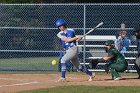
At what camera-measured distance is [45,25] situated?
22.0 metres

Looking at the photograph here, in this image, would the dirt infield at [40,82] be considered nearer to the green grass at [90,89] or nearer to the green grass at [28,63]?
the green grass at [90,89]

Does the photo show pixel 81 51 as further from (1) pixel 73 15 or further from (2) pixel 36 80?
(2) pixel 36 80

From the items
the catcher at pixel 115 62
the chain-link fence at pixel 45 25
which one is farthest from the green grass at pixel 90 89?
the chain-link fence at pixel 45 25

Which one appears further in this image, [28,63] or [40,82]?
[28,63]

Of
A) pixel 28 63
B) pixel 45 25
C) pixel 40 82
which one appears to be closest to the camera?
pixel 40 82

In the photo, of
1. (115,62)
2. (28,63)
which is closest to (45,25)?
(28,63)

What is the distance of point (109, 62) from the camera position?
1659cm

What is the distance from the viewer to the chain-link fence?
21234mm

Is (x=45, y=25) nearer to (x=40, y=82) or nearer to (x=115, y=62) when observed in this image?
(x=115, y=62)

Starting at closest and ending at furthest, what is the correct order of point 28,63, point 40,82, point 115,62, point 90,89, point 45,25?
point 90,89, point 40,82, point 115,62, point 45,25, point 28,63

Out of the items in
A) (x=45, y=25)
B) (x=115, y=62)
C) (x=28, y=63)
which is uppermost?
(x=45, y=25)

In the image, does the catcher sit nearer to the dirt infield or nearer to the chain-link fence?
the dirt infield

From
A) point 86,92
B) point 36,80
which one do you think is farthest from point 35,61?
point 86,92

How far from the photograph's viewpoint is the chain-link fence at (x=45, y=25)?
21234 mm
